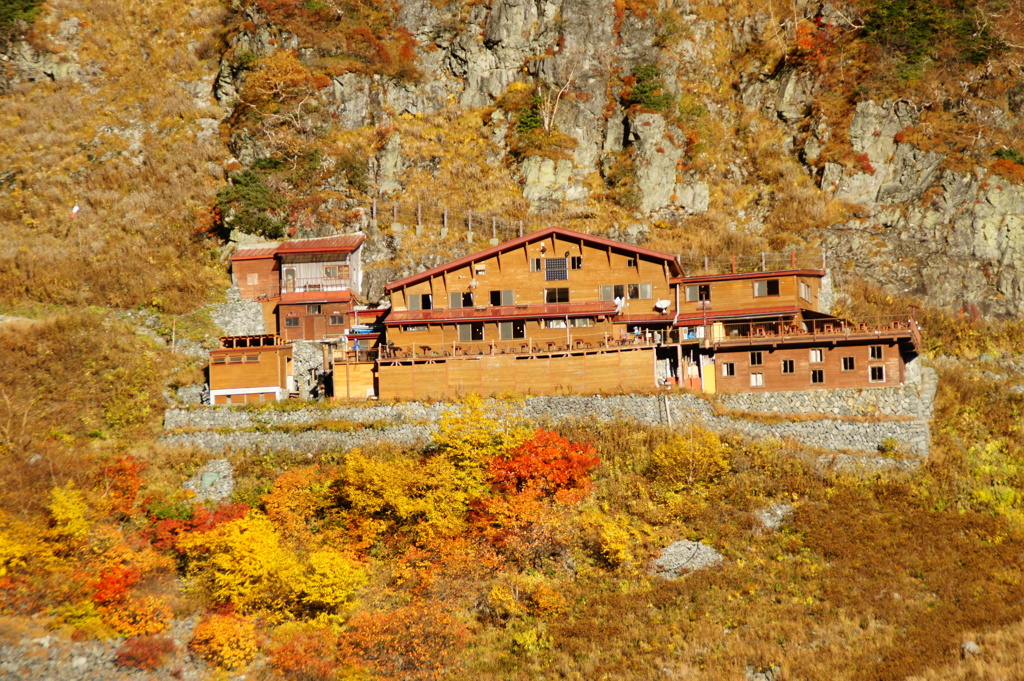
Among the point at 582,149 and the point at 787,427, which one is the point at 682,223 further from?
the point at 787,427

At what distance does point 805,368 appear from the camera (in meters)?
49.6

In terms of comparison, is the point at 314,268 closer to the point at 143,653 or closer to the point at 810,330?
the point at 810,330

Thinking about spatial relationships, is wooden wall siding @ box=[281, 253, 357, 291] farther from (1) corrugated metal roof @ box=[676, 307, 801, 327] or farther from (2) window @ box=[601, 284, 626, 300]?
(1) corrugated metal roof @ box=[676, 307, 801, 327]

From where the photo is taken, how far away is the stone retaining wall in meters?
46.4

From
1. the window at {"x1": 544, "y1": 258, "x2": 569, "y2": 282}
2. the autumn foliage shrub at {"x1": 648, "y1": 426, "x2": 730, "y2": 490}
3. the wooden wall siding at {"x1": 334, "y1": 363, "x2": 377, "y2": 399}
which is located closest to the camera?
the autumn foliage shrub at {"x1": 648, "y1": 426, "x2": 730, "y2": 490}

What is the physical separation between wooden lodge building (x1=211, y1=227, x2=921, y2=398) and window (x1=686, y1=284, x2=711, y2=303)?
62mm

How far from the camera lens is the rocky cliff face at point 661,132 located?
211 ft

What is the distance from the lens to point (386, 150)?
2837 inches

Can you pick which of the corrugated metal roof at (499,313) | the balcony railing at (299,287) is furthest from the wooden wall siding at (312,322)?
the corrugated metal roof at (499,313)

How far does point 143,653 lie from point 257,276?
32.8 m

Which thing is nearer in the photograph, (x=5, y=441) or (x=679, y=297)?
(x=5, y=441)

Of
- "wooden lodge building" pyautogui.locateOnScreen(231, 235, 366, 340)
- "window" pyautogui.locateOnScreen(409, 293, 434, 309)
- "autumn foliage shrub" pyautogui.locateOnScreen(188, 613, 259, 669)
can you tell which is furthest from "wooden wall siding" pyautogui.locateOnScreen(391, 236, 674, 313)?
"autumn foliage shrub" pyautogui.locateOnScreen(188, 613, 259, 669)

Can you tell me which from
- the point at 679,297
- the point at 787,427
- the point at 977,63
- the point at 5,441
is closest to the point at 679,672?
the point at 787,427

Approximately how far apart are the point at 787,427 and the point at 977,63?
A: 41708mm
